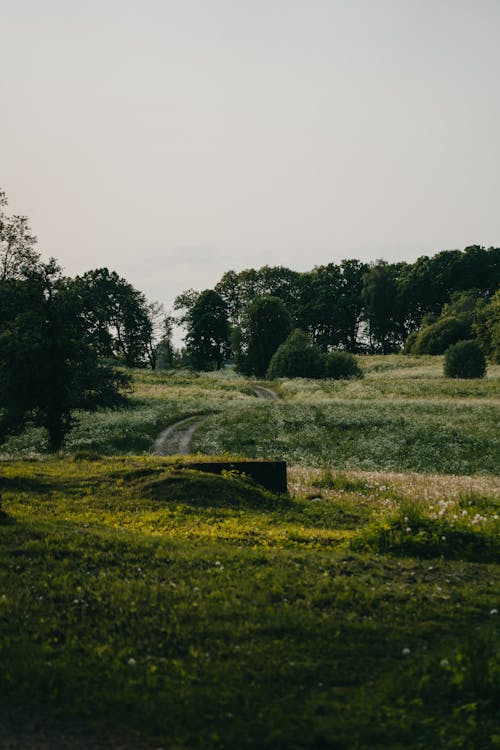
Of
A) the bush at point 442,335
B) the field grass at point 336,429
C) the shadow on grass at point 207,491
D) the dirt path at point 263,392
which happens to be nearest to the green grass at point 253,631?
the shadow on grass at point 207,491

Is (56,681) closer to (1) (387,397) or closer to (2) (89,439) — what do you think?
(2) (89,439)

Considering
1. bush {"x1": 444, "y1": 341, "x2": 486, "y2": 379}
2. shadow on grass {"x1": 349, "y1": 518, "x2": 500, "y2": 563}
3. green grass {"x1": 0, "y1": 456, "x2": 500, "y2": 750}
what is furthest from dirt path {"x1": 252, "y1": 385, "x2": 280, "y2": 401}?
green grass {"x1": 0, "y1": 456, "x2": 500, "y2": 750}

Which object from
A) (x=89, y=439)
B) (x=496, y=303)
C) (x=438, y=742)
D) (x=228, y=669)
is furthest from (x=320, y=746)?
(x=496, y=303)

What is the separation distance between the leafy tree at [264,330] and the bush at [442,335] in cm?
2127

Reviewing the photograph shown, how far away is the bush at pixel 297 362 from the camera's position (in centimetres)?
7488

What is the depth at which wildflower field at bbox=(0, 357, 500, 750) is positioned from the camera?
19.2 ft

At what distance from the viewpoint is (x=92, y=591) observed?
8625 millimetres

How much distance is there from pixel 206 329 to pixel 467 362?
55257mm

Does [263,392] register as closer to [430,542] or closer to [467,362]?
[467,362]

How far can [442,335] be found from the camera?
3698 inches

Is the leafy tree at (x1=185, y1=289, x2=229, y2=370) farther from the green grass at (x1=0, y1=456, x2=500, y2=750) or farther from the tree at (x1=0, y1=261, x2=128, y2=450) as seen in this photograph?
the green grass at (x1=0, y1=456, x2=500, y2=750)

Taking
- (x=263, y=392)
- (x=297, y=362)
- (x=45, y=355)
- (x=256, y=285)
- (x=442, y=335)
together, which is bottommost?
(x=263, y=392)

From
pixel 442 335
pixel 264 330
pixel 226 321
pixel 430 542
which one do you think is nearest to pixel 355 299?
pixel 226 321

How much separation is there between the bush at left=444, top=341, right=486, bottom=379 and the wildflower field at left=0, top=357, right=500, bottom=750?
168 feet
